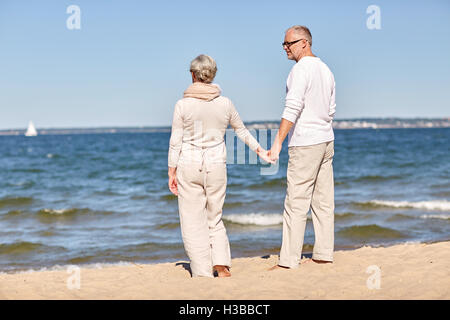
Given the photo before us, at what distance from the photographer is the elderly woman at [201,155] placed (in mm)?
3869

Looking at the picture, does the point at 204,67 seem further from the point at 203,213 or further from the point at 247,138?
the point at 203,213

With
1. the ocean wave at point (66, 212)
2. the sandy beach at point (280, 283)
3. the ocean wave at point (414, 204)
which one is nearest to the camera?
the sandy beach at point (280, 283)

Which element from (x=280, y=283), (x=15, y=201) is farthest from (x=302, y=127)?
(x=15, y=201)

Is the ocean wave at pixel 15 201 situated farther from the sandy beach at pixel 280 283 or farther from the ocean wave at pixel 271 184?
the sandy beach at pixel 280 283

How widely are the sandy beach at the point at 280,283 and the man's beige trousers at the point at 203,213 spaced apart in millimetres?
198

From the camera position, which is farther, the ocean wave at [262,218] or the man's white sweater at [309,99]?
the ocean wave at [262,218]

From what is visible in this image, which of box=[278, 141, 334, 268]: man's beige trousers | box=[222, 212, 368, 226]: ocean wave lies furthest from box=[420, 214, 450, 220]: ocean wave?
box=[278, 141, 334, 268]: man's beige trousers

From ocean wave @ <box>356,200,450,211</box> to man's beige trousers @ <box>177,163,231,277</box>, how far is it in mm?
7037

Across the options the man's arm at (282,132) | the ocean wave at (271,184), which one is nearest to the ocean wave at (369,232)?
the man's arm at (282,132)

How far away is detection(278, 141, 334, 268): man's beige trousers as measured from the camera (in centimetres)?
401
